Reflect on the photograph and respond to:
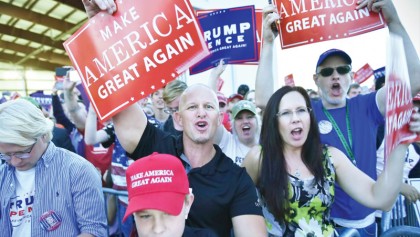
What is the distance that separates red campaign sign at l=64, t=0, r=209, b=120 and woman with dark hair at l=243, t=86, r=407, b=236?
0.61m

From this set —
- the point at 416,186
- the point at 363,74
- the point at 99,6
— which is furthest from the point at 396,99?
the point at 363,74

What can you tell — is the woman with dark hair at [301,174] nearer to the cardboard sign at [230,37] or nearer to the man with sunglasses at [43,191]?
the man with sunglasses at [43,191]

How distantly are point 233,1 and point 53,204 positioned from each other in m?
9.99

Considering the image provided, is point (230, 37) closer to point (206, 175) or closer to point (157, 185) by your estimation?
point (206, 175)

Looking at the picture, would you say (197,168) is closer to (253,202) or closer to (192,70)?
(253,202)

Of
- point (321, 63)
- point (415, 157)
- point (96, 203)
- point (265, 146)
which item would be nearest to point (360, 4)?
point (321, 63)

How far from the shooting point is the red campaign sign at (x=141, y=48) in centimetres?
189

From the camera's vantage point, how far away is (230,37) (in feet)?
10.6

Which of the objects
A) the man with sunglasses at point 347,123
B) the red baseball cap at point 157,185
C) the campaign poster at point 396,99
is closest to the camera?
the red baseball cap at point 157,185

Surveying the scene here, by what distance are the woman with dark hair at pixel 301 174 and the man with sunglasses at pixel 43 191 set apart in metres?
0.96

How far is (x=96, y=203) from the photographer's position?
2.05m

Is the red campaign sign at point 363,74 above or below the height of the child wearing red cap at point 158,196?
above

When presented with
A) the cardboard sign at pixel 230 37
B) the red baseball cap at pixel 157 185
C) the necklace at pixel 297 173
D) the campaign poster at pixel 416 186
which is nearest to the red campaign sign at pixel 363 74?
the campaign poster at pixel 416 186

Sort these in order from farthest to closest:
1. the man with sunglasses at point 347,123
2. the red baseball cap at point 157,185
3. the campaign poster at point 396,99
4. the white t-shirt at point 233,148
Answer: the white t-shirt at point 233,148 → the man with sunglasses at point 347,123 → the campaign poster at point 396,99 → the red baseball cap at point 157,185
